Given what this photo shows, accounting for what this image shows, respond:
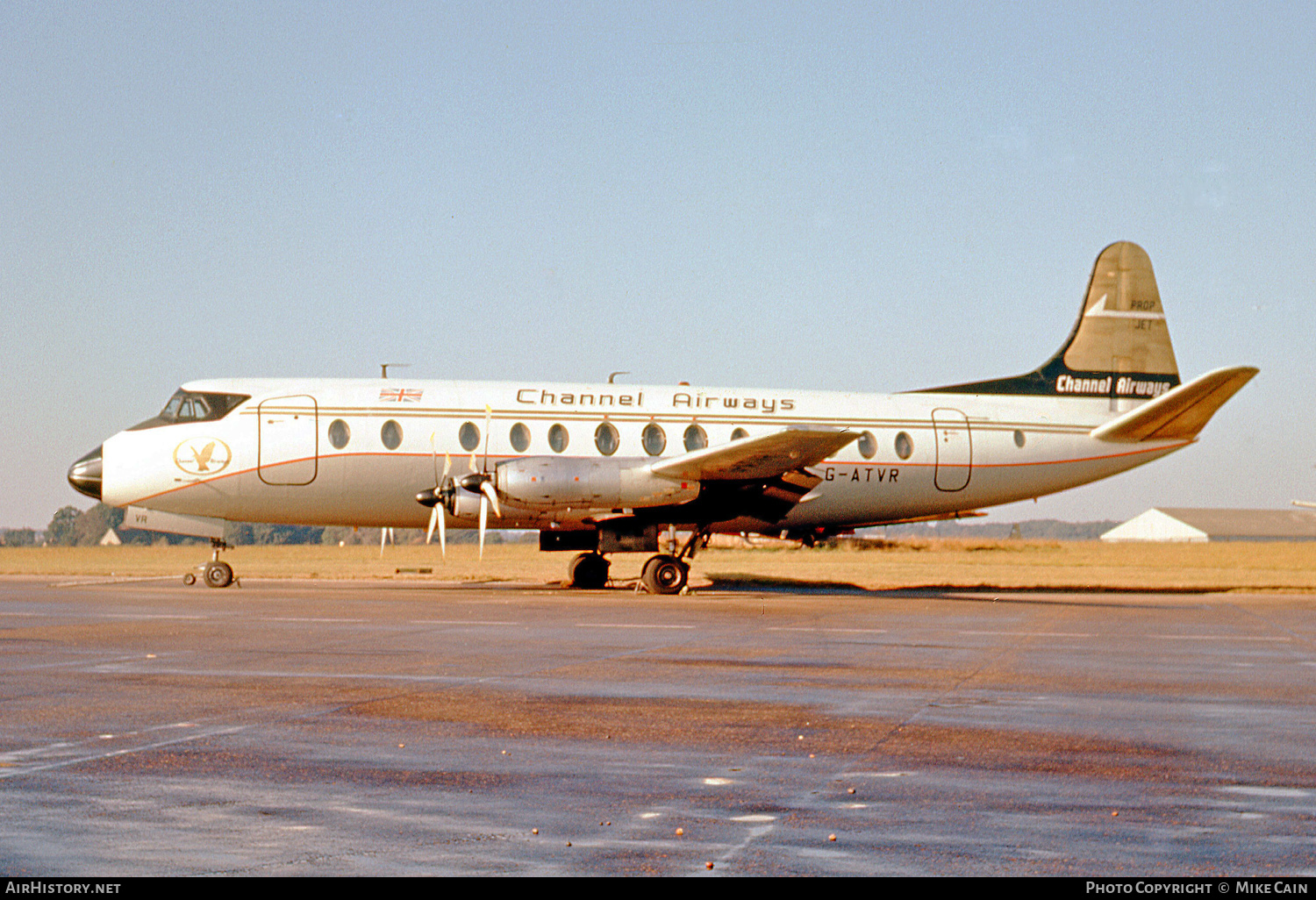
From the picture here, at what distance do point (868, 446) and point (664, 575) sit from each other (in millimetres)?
5804

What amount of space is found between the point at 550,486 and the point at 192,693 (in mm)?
13982

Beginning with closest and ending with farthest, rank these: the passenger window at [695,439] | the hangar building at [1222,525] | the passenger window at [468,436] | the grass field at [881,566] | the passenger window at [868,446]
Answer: the passenger window at [468,436], the passenger window at [695,439], the passenger window at [868,446], the grass field at [881,566], the hangar building at [1222,525]

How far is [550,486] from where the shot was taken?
24.1 metres

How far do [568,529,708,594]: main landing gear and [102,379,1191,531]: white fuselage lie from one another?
0.79 metres

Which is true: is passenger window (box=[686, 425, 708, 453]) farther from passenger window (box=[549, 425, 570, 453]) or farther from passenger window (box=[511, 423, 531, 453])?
passenger window (box=[511, 423, 531, 453])

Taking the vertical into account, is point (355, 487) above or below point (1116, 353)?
below

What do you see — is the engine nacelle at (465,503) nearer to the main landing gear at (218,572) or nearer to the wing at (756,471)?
the wing at (756,471)

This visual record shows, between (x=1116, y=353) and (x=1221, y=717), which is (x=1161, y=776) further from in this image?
(x=1116, y=353)

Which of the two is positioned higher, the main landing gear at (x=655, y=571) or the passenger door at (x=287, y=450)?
Answer: the passenger door at (x=287, y=450)

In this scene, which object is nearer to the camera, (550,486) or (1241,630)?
(1241,630)

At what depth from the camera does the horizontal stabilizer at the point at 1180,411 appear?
25453mm

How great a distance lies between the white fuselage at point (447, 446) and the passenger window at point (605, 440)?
10 centimetres

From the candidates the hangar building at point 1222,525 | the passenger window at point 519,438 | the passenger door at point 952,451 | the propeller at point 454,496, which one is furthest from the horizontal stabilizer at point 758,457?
the hangar building at point 1222,525
